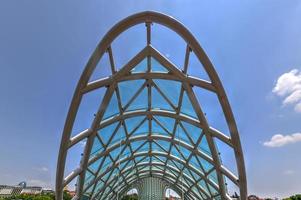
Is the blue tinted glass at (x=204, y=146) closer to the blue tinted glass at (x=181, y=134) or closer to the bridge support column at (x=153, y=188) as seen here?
the blue tinted glass at (x=181, y=134)

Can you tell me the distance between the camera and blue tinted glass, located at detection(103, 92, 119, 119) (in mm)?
23281

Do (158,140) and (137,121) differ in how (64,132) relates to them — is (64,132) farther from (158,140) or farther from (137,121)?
(158,140)

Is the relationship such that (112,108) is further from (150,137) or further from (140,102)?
(150,137)

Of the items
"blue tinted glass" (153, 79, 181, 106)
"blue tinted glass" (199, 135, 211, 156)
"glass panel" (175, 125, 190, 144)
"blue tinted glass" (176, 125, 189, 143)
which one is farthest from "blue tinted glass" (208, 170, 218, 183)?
"blue tinted glass" (153, 79, 181, 106)

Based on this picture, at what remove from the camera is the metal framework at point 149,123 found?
18.1 m

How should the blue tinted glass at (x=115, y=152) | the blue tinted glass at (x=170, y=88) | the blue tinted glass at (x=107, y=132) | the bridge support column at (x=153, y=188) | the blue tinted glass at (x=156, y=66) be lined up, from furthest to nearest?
1. the bridge support column at (x=153, y=188)
2. the blue tinted glass at (x=115, y=152)
3. the blue tinted glass at (x=107, y=132)
4. the blue tinted glass at (x=170, y=88)
5. the blue tinted glass at (x=156, y=66)

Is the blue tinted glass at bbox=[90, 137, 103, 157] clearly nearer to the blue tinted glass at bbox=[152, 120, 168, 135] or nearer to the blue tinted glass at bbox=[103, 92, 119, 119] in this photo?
the blue tinted glass at bbox=[103, 92, 119, 119]

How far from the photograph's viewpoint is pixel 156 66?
20.9 metres

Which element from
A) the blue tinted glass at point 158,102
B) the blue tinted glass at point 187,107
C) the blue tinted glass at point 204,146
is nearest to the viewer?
the blue tinted glass at point 187,107

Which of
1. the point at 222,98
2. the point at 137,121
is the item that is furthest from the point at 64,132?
the point at 222,98

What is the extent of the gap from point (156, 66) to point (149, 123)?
11250mm

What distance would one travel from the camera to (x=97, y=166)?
30.5 meters

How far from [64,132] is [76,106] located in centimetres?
261

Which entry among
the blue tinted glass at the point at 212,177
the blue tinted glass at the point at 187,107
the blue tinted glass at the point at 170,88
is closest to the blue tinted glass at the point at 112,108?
the blue tinted glass at the point at 170,88
